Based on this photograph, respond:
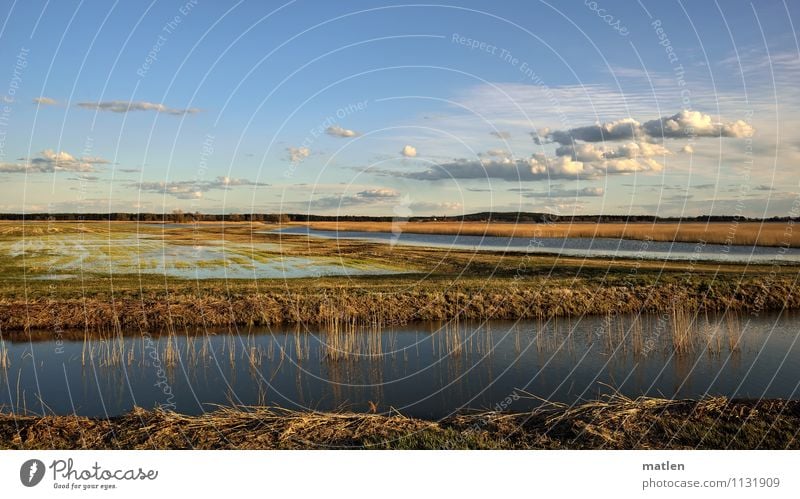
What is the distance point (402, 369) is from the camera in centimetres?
1684

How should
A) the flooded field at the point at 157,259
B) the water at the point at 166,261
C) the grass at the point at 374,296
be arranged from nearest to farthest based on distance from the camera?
the grass at the point at 374,296
the water at the point at 166,261
the flooded field at the point at 157,259

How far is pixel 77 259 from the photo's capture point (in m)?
42.2

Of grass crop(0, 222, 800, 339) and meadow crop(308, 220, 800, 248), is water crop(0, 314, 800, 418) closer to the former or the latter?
grass crop(0, 222, 800, 339)

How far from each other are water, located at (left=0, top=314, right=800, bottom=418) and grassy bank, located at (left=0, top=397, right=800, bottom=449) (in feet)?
7.31

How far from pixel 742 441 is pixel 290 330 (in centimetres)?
1526

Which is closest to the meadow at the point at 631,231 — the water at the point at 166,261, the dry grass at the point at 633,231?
the dry grass at the point at 633,231

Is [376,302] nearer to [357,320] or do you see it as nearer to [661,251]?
[357,320]

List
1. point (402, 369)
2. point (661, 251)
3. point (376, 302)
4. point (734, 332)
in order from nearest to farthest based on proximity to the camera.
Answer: point (402, 369)
point (734, 332)
point (376, 302)
point (661, 251)

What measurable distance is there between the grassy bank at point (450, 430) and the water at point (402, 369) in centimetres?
223

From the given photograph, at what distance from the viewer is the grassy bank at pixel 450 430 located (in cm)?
1015

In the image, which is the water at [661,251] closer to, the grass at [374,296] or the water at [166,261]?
the grass at [374,296]

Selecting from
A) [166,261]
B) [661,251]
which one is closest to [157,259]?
[166,261]

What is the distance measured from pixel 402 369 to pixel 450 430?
6.28 metres
